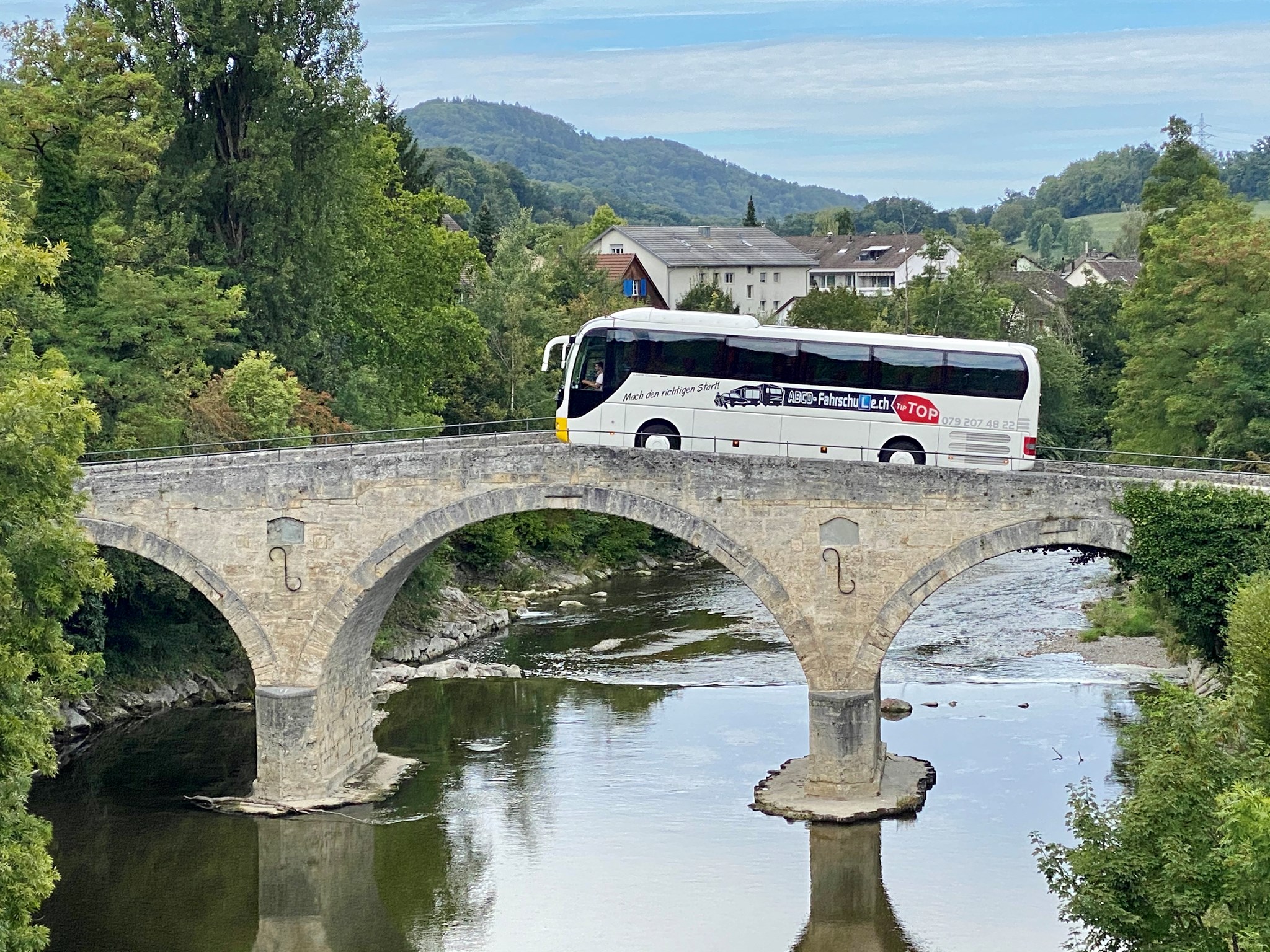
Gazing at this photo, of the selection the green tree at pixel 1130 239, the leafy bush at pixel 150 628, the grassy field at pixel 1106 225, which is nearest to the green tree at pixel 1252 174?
the grassy field at pixel 1106 225

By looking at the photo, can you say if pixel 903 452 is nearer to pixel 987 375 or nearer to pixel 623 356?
pixel 987 375

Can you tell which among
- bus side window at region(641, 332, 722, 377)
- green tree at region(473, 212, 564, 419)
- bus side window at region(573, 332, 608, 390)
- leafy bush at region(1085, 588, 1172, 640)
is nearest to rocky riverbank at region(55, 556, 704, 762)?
green tree at region(473, 212, 564, 419)

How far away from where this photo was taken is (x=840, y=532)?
31.0 m

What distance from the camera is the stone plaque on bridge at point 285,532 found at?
32.1m

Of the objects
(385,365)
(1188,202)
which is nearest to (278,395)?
(385,365)

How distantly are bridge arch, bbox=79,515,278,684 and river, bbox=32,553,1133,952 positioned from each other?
315 cm

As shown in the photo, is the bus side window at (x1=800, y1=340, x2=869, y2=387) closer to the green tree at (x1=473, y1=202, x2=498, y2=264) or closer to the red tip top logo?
the red tip top logo

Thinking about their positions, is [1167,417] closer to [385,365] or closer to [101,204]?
[385,365]

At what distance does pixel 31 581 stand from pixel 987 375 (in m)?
18.1

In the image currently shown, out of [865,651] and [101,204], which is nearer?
[865,651]

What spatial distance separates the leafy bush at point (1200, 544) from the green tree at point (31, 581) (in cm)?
1746

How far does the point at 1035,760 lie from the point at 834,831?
6.19 meters

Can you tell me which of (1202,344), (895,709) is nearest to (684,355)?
(895,709)

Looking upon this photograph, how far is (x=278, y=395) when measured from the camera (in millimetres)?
43406
